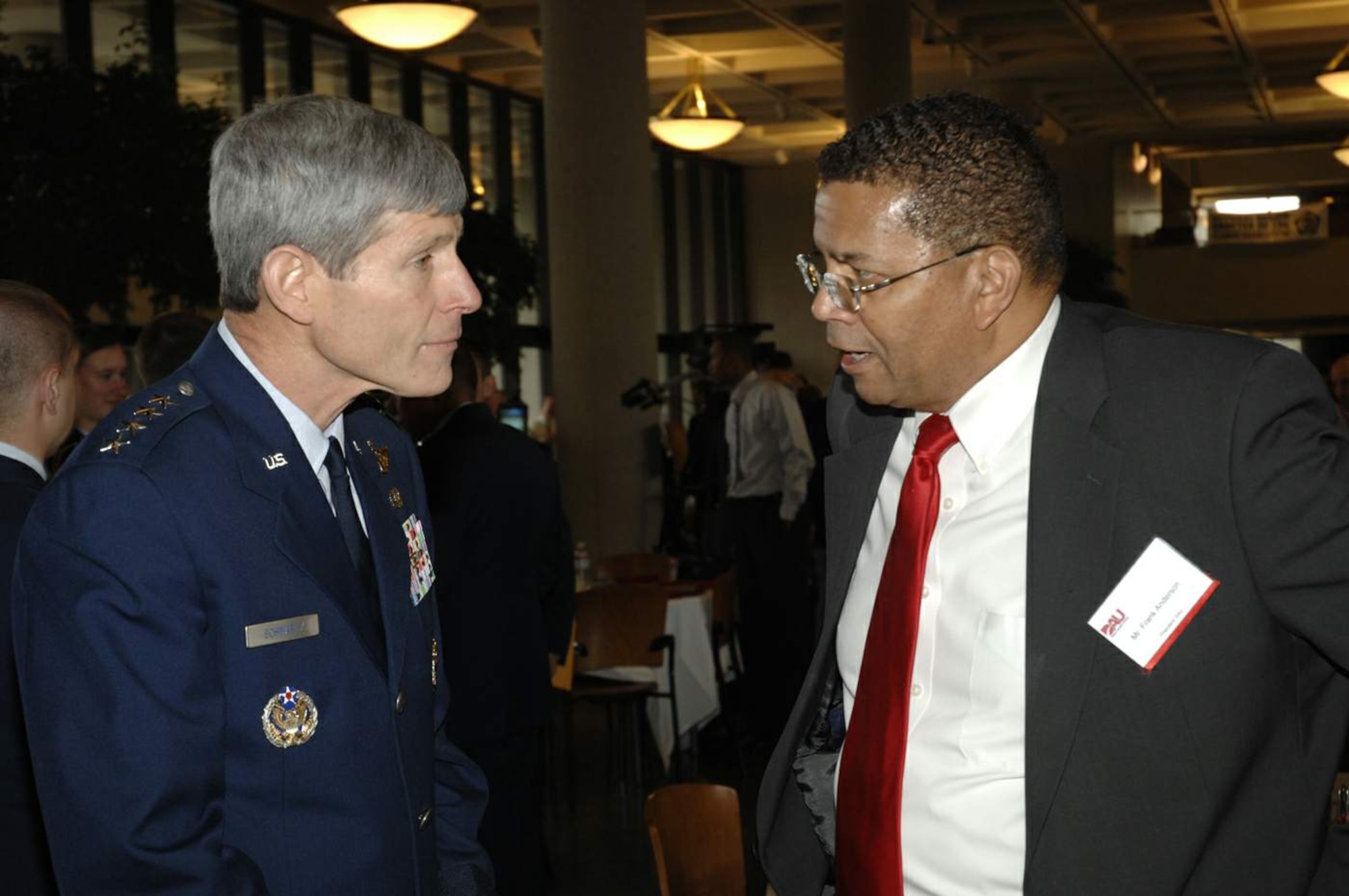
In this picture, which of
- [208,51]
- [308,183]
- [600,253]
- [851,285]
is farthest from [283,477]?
[208,51]

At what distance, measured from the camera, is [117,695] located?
132 centimetres

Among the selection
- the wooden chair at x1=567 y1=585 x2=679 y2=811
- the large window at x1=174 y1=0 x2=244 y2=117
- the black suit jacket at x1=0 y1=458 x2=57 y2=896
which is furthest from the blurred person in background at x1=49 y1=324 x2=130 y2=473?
the large window at x1=174 y1=0 x2=244 y2=117

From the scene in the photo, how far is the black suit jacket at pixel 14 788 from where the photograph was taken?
2119mm

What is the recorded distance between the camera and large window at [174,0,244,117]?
10273 millimetres

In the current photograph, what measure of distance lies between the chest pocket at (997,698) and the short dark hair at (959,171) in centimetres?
44

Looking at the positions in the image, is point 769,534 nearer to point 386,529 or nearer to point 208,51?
point 386,529

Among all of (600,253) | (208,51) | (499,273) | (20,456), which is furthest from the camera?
(208,51)

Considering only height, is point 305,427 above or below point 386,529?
above

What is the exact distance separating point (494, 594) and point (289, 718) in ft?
8.80

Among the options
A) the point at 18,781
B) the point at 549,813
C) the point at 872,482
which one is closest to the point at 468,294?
the point at 872,482

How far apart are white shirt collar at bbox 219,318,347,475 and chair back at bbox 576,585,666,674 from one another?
4.25 metres

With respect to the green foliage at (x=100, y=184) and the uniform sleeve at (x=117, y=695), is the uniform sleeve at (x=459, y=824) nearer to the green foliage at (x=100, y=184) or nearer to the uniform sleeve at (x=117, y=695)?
the uniform sleeve at (x=117, y=695)

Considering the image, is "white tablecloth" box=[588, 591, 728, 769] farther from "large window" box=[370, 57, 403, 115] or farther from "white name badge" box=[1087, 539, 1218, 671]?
"large window" box=[370, 57, 403, 115]

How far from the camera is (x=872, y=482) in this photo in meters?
1.85
